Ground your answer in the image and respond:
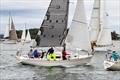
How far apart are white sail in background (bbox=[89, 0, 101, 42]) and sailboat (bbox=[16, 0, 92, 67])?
25.9m

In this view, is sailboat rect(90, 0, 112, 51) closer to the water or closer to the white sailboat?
the white sailboat

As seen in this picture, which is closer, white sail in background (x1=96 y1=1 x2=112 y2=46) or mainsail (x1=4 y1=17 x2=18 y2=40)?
white sail in background (x1=96 y1=1 x2=112 y2=46)

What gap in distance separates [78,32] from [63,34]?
2.35 m

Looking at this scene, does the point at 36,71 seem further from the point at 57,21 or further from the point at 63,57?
the point at 57,21

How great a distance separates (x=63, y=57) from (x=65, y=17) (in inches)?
224

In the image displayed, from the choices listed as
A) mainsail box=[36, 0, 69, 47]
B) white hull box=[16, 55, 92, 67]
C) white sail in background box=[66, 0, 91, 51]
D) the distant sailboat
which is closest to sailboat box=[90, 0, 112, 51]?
mainsail box=[36, 0, 69, 47]

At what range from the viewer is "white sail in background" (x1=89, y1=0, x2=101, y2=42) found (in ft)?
227

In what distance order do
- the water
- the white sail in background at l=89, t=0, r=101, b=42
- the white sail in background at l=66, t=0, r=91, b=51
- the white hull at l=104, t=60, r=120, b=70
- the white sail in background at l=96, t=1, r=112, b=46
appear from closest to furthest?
the water < the white hull at l=104, t=60, r=120, b=70 < the white sail in background at l=66, t=0, r=91, b=51 < the white sail in background at l=96, t=1, r=112, b=46 < the white sail in background at l=89, t=0, r=101, b=42

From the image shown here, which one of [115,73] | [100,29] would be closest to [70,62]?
[115,73]

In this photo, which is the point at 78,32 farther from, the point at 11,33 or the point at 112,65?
the point at 11,33

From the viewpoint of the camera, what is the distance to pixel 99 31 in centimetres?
6944

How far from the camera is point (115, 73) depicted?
34000 millimetres

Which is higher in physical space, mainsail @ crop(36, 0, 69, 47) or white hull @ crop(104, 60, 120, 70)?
mainsail @ crop(36, 0, 69, 47)

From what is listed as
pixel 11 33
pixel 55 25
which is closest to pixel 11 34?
pixel 11 33
